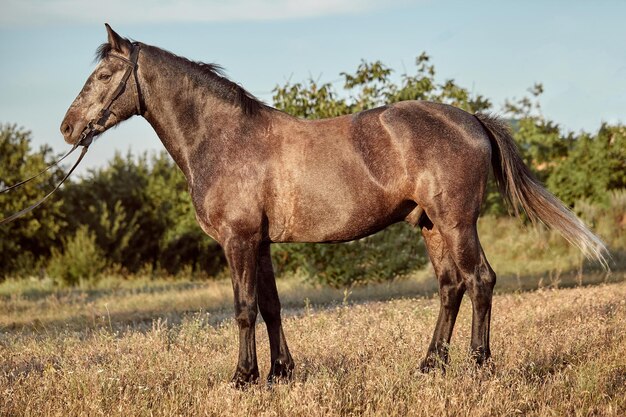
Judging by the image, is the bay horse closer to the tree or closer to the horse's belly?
the horse's belly

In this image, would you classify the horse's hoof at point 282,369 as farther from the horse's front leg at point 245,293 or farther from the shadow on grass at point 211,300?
the shadow on grass at point 211,300

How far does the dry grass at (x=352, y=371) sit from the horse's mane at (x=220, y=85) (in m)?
2.26

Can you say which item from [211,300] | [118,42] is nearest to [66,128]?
[118,42]

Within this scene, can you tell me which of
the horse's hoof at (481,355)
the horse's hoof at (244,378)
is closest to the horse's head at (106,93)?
the horse's hoof at (244,378)

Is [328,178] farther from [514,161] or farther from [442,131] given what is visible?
[514,161]

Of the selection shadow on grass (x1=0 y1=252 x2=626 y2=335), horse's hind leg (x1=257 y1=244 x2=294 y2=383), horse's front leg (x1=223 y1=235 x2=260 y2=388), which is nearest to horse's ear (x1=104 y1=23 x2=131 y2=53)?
horse's front leg (x1=223 y1=235 x2=260 y2=388)

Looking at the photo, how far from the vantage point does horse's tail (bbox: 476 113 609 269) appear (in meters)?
6.76

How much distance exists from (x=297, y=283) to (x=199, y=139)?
1111cm

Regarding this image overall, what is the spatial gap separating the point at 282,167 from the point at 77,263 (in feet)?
54.0

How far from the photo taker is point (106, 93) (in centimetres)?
648

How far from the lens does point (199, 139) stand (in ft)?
21.2

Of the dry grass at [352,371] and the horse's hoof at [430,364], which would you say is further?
the horse's hoof at [430,364]

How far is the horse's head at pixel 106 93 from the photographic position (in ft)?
21.2

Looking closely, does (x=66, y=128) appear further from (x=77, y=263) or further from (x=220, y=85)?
(x=77, y=263)
